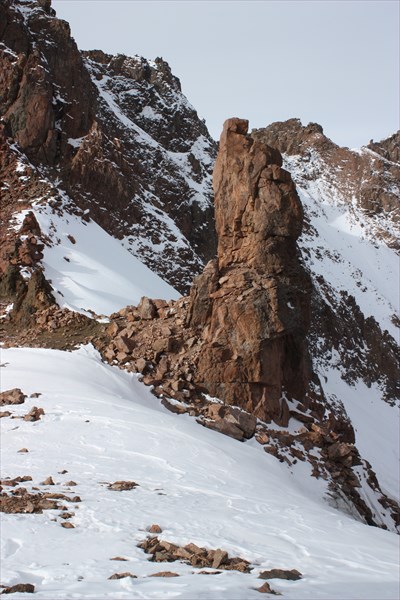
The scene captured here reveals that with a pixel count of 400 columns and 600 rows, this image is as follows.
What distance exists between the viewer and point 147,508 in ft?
27.1

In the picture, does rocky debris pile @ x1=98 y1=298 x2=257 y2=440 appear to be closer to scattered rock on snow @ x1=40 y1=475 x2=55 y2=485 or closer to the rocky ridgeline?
scattered rock on snow @ x1=40 y1=475 x2=55 y2=485

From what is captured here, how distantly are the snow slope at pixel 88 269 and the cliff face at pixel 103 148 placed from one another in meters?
1.82

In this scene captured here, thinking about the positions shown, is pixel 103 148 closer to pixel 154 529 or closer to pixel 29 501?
pixel 29 501

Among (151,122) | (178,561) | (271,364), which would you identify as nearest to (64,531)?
(178,561)

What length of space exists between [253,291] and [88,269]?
27.2 feet

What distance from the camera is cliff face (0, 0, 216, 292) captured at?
3000 cm

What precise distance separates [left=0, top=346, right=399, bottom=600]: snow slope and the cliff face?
1402 cm

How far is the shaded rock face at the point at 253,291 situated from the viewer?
60.4 ft

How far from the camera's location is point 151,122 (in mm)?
49719

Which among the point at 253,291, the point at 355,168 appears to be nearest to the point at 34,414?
the point at 253,291

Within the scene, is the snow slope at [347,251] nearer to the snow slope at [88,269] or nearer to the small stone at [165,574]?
the snow slope at [88,269]

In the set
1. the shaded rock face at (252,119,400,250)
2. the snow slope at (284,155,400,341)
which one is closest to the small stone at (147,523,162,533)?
the snow slope at (284,155,400,341)

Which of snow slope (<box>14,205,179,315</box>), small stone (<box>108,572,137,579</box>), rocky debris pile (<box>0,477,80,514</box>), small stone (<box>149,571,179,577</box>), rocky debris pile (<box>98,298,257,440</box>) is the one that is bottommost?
rocky debris pile (<box>0,477,80,514</box>)

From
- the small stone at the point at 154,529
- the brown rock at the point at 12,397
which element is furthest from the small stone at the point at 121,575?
the brown rock at the point at 12,397
